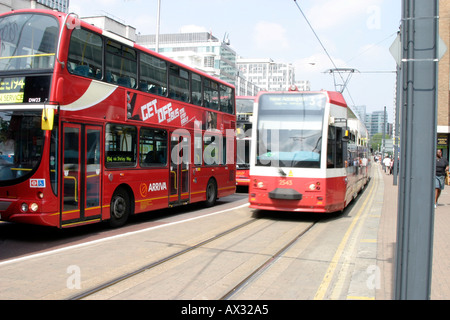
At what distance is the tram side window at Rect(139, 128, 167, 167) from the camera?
32.9 feet

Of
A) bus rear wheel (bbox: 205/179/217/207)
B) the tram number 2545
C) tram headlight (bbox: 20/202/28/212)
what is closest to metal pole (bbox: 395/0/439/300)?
tram headlight (bbox: 20/202/28/212)

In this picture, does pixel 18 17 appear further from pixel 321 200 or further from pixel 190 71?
pixel 321 200

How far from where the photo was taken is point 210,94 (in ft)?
44.7

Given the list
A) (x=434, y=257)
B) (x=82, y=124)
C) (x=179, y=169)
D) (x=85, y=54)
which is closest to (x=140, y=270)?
(x=82, y=124)

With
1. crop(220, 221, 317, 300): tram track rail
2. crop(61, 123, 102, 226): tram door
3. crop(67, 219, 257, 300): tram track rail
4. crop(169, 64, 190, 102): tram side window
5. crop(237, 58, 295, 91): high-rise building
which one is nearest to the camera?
crop(67, 219, 257, 300): tram track rail

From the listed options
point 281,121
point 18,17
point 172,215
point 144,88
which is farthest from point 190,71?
point 18,17

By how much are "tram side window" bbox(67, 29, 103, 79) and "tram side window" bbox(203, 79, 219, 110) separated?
4.93 metres

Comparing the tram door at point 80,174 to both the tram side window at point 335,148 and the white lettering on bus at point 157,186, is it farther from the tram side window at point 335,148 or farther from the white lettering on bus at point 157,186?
the tram side window at point 335,148

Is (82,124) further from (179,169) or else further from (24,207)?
(179,169)

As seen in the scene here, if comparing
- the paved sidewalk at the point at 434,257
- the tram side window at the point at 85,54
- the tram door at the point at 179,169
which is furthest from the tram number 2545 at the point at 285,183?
the tram side window at the point at 85,54

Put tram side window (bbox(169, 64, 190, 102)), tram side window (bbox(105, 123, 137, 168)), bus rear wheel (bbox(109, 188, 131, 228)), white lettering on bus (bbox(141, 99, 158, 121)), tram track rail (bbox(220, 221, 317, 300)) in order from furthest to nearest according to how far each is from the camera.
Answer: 1. tram side window (bbox(169, 64, 190, 102))
2. white lettering on bus (bbox(141, 99, 158, 121))
3. bus rear wheel (bbox(109, 188, 131, 228))
4. tram side window (bbox(105, 123, 137, 168))
5. tram track rail (bbox(220, 221, 317, 300))

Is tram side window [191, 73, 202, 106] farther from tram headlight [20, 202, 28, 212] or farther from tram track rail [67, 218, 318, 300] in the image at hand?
tram headlight [20, 202, 28, 212]

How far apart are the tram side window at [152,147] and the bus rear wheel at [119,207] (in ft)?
3.13

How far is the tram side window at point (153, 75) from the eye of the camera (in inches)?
398
